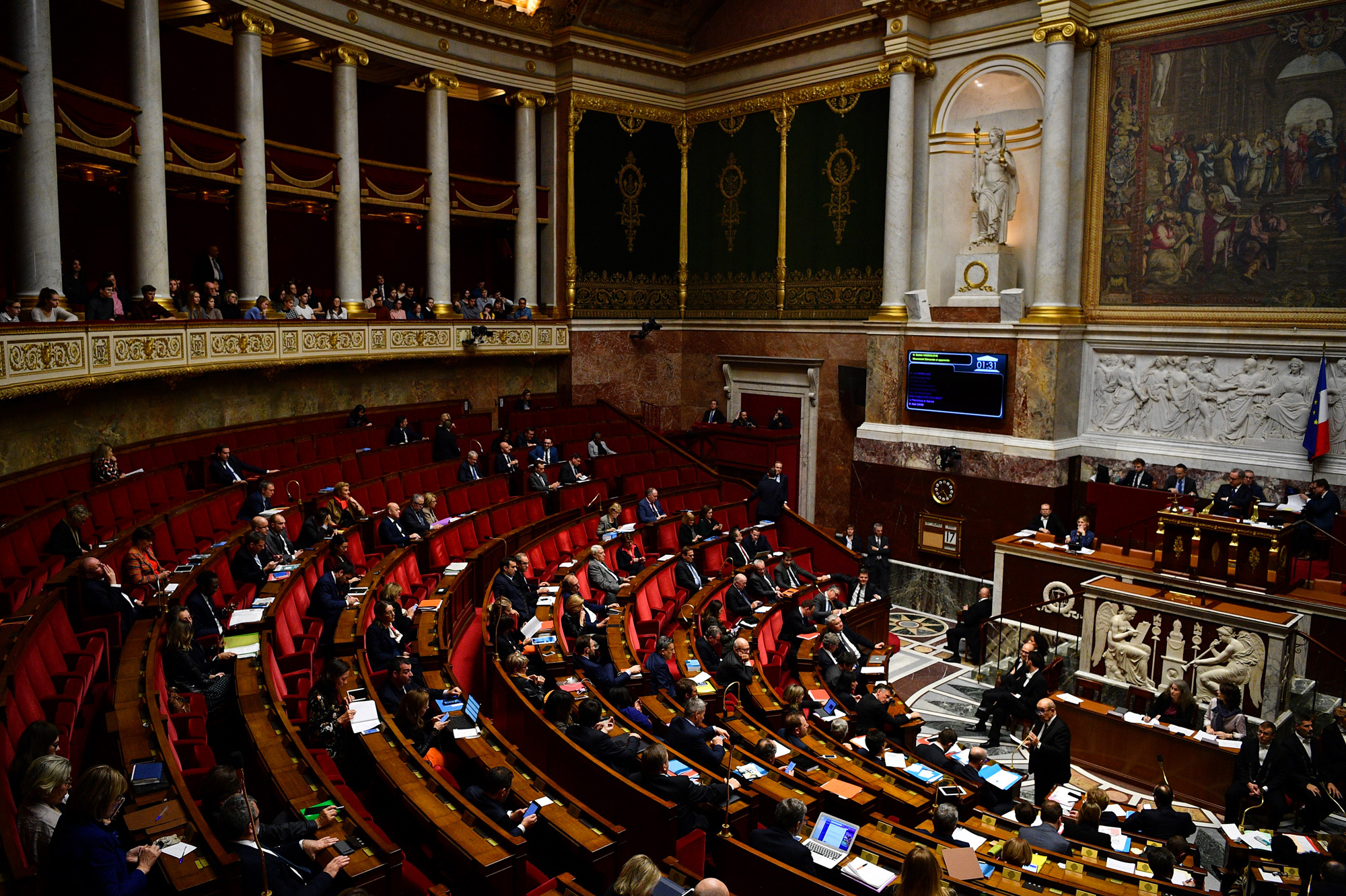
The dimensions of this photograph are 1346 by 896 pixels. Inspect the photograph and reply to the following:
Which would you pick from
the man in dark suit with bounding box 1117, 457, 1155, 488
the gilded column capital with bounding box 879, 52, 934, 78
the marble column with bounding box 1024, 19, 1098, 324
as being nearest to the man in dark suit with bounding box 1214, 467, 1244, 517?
the man in dark suit with bounding box 1117, 457, 1155, 488

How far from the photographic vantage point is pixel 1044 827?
5738mm

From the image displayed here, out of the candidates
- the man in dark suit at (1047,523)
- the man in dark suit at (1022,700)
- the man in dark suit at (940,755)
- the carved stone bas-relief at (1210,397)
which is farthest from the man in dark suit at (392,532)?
the carved stone bas-relief at (1210,397)

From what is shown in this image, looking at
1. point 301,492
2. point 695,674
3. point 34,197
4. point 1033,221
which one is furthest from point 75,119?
point 1033,221

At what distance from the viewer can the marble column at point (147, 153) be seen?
10.5 meters

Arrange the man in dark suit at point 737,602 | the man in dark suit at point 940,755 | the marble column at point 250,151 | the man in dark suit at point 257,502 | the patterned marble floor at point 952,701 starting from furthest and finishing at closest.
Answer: the marble column at point 250,151, the man in dark suit at point 737,602, the man in dark suit at point 257,502, the patterned marble floor at point 952,701, the man in dark suit at point 940,755

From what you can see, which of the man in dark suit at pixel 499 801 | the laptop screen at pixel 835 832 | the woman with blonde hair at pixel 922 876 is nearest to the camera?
the woman with blonde hair at pixel 922 876

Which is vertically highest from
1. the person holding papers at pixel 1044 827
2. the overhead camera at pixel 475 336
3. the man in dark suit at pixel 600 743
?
the overhead camera at pixel 475 336

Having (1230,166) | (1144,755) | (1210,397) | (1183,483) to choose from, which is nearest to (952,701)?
(1144,755)

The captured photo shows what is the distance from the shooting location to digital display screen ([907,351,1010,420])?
1339 centimetres

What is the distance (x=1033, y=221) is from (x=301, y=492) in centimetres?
1050

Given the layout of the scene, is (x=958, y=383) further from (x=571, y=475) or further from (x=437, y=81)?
(x=437, y=81)

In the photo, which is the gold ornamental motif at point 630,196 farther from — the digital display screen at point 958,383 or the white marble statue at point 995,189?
the white marble statue at point 995,189

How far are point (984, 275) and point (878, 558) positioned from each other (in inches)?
175

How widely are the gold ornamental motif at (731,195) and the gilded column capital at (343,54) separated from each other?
666cm
